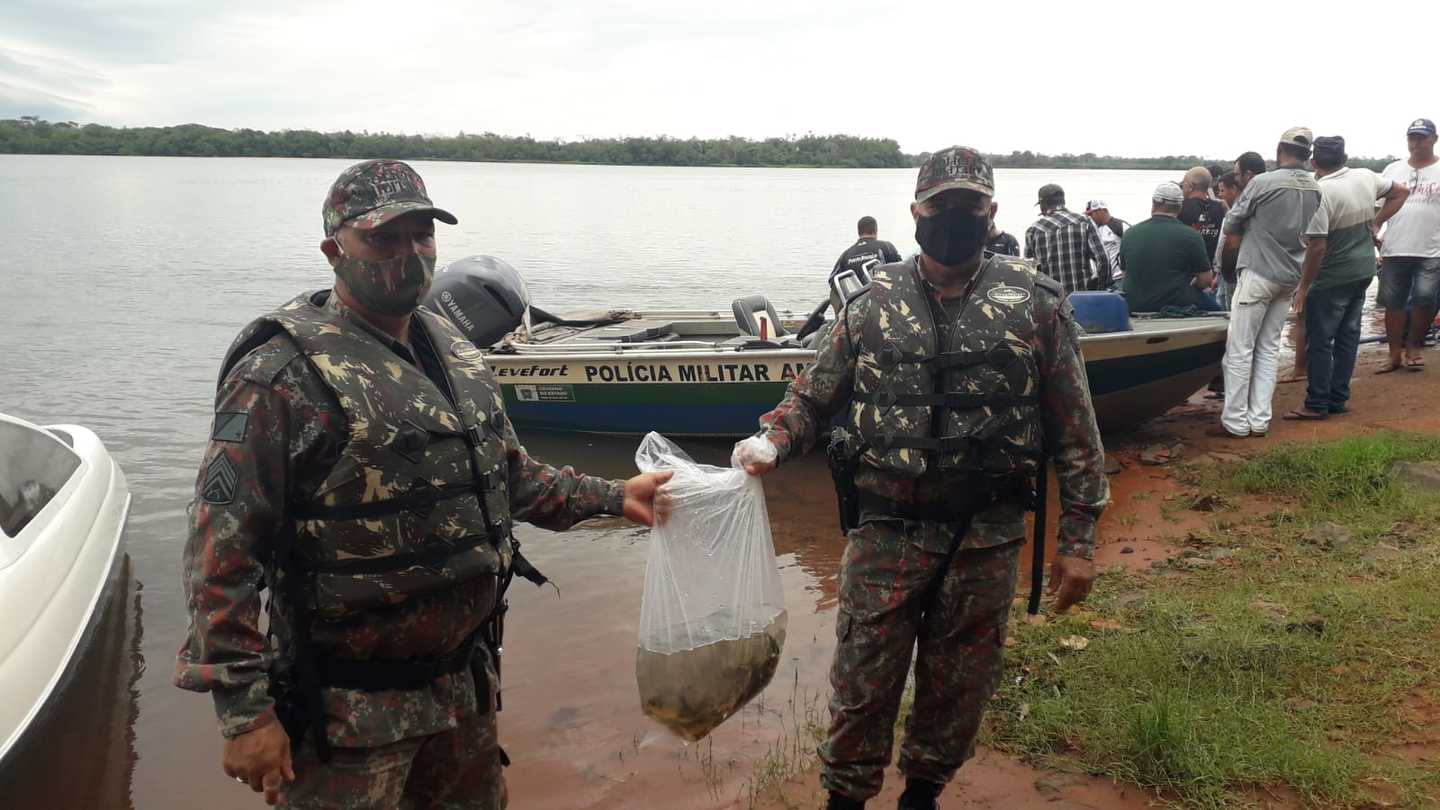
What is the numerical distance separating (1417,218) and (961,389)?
22.5ft

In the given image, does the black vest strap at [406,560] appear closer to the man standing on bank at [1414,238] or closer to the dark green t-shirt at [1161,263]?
the dark green t-shirt at [1161,263]

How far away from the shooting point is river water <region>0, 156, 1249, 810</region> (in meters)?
4.17

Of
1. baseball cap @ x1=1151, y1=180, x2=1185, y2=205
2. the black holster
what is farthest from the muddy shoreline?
baseball cap @ x1=1151, y1=180, x2=1185, y2=205

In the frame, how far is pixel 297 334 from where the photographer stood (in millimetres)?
2035

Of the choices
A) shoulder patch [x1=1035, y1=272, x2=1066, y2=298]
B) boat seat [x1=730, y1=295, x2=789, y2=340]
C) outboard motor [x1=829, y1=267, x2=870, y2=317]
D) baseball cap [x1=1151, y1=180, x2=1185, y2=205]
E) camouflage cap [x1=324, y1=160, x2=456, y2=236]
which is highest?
camouflage cap [x1=324, y1=160, x2=456, y2=236]

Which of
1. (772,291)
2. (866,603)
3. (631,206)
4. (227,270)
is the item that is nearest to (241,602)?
(866,603)

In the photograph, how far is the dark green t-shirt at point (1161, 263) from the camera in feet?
25.9

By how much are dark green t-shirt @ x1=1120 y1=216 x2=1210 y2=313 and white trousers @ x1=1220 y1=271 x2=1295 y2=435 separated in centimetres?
82

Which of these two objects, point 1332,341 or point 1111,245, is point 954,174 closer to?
point 1332,341

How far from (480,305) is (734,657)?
Result: 648 centimetres

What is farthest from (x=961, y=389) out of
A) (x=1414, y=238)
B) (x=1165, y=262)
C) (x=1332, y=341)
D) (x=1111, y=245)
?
(x=1111, y=245)

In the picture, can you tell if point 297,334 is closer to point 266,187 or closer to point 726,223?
point 726,223

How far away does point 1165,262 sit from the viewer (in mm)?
8211

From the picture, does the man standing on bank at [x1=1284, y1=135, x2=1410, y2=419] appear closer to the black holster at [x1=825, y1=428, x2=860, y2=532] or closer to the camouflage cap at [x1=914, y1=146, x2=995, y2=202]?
the camouflage cap at [x1=914, y1=146, x2=995, y2=202]
